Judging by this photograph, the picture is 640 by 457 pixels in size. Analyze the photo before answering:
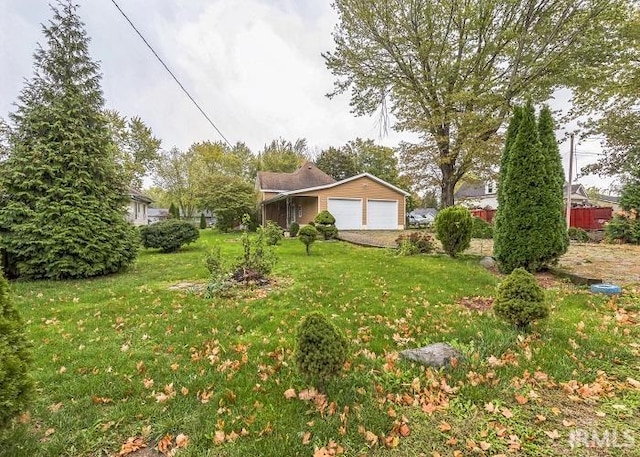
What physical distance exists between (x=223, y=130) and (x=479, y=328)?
12402mm

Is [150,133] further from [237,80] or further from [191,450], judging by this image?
[191,450]

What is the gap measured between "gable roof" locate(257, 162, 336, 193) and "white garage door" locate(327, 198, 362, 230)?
22.1 feet

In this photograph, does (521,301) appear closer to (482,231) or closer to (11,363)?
(11,363)

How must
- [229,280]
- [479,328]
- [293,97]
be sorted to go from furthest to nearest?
[293,97] → [229,280] → [479,328]

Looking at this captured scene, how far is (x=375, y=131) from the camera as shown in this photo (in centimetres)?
1669

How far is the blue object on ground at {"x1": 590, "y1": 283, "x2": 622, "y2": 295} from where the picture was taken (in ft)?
17.0

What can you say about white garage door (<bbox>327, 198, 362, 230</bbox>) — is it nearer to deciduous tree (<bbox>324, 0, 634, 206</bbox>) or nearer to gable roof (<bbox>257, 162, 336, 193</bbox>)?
deciduous tree (<bbox>324, 0, 634, 206</bbox>)

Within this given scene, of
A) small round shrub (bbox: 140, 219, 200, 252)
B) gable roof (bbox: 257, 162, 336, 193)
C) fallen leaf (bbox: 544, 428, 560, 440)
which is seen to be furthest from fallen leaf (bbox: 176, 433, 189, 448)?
gable roof (bbox: 257, 162, 336, 193)

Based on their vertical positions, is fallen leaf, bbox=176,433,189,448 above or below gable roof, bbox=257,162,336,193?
below

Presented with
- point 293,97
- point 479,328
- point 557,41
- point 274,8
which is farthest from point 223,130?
point 557,41

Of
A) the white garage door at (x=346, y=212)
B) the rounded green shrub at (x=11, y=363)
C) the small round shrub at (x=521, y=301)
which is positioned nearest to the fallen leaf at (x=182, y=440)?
→ the rounded green shrub at (x=11, y=363)

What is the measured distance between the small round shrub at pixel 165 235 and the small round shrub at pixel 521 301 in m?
11.9

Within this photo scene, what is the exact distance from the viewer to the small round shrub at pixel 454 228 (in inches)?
344

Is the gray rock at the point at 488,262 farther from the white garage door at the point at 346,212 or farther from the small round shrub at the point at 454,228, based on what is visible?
the white garage door at the point at 346,212
